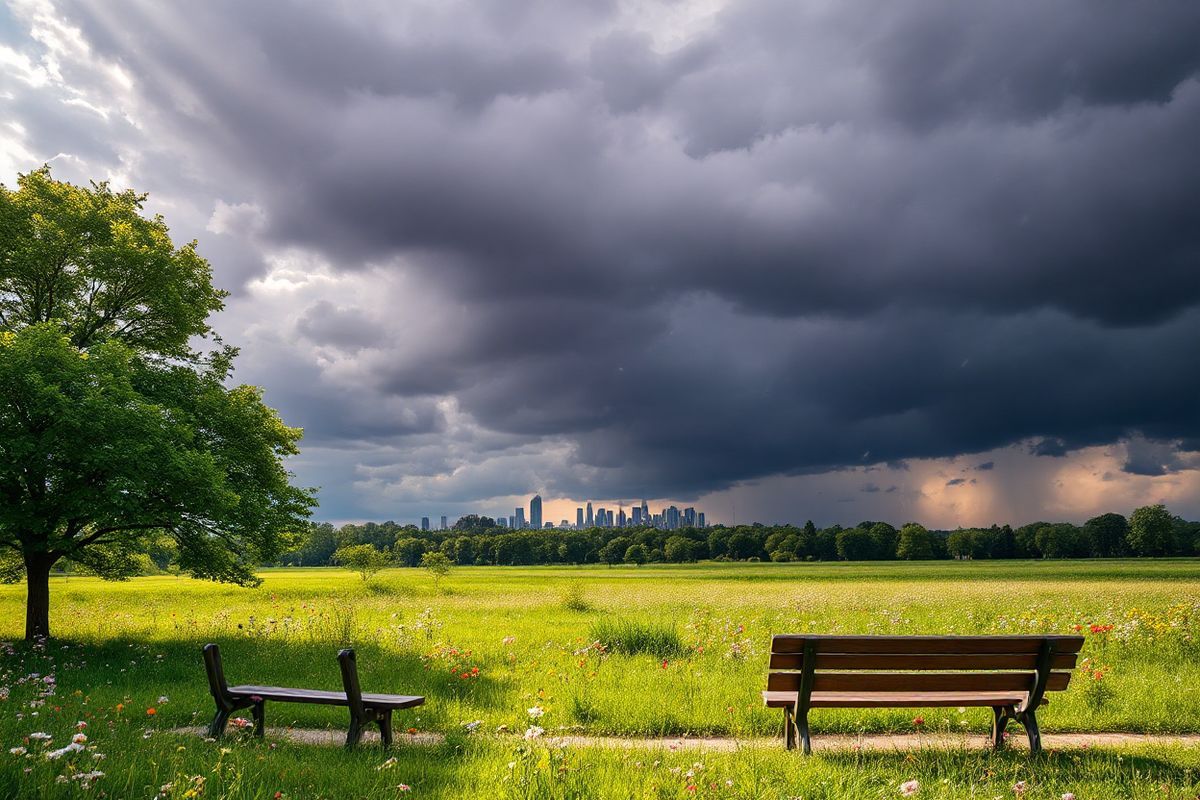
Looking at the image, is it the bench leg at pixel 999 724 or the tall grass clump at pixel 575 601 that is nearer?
the bench leg at pixel 999 724

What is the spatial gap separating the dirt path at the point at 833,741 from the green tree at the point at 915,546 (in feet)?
428

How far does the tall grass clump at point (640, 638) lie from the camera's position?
13430 mm

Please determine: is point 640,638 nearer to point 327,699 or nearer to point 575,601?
point 327,699

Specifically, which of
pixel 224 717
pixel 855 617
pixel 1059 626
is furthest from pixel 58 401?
pixel 1059 626

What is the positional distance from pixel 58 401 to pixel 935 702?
16825mm

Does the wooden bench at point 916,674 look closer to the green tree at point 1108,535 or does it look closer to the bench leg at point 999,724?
the bench leg at point 999,724

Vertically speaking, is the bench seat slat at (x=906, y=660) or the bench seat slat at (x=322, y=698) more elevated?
the bench seat slat at (x=906, y=660)

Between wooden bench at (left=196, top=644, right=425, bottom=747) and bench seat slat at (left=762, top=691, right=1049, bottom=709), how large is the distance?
394cm

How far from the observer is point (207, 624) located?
1975 cm

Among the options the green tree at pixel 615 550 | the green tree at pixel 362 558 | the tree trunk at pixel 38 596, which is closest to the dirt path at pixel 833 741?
the tree trunk at pixel 38 596

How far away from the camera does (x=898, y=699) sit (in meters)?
7.21

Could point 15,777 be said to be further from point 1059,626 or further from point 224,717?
point 1059,626

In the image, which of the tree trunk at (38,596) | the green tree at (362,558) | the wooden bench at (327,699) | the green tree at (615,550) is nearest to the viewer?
the wooden bench at (327,699)

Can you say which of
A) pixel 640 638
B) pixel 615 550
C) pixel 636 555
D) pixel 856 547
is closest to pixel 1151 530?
pixel 856 547
